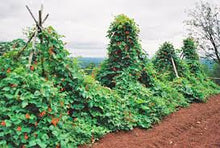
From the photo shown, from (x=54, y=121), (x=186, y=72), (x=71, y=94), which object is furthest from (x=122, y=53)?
(x=186, y=72)

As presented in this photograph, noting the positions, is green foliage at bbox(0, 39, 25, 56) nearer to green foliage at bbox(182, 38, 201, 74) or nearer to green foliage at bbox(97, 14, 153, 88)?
green foliage at bbox(97, 14, 153, 88)

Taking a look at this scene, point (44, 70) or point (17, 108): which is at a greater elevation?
point (44, 70)

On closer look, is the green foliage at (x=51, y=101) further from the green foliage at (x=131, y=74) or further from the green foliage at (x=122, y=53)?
the green foliage at (x=122, y=53)

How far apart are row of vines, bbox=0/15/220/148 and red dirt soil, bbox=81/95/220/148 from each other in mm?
212

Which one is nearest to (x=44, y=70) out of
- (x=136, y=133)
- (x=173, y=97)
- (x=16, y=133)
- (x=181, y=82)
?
(x=16, y=133)

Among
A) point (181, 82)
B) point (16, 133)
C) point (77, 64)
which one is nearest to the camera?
point (16, 133)

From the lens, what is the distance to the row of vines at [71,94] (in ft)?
13.7

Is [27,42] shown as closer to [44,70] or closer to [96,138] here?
[44,70]

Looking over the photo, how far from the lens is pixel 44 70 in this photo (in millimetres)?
5145

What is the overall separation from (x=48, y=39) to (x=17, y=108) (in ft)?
5.17

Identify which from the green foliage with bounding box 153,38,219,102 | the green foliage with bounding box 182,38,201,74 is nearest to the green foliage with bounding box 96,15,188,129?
the green foliage with bounding box 153,38,219,102

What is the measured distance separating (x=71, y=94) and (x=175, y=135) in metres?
2.47

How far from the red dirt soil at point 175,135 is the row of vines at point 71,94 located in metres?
0.21

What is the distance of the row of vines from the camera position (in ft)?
13.7
